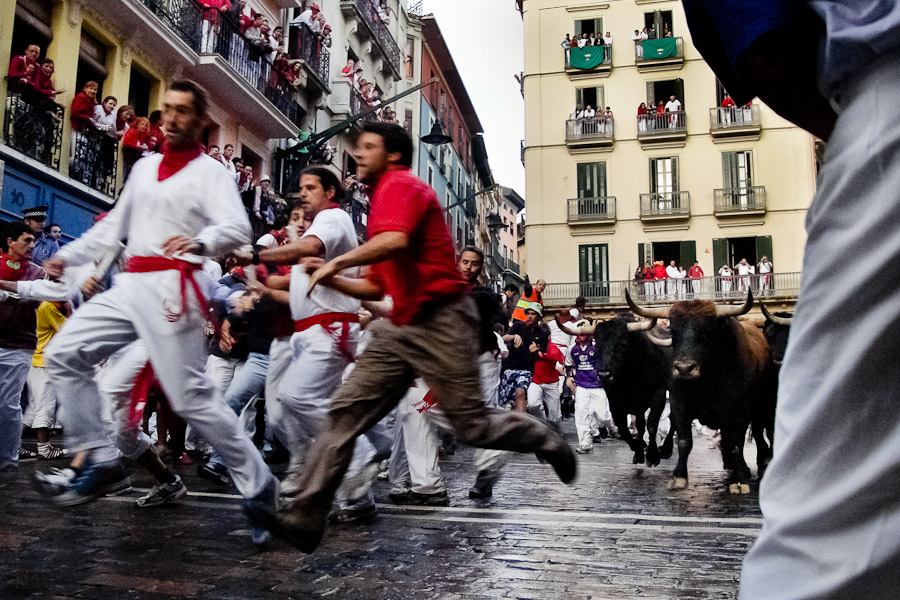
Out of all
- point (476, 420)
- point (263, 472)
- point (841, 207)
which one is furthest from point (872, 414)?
point (263, 472)

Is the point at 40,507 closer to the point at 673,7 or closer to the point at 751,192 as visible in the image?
the point at 751,192

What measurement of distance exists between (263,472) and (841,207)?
12.6 feet

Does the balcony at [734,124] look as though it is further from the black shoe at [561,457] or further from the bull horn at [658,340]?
the black shoe at [561,457]

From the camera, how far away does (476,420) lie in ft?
13.0

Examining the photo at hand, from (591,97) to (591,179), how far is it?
4427 mm

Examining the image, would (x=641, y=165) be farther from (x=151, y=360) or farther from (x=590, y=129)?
(x=151, y=360)

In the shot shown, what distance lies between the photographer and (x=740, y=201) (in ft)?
136

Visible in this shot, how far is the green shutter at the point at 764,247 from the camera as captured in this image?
41.1m

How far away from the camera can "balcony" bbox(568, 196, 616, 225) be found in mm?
42656

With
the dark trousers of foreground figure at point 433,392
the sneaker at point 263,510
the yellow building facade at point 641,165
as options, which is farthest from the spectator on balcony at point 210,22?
the yellow building facade at point 641,165

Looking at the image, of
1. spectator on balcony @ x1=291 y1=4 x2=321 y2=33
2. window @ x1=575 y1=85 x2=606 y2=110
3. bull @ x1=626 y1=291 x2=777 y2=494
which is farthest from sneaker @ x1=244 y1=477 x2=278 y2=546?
window @ x1=575 y1=85 x2=606 y2=110

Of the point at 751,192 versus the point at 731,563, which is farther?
the point at 751,192

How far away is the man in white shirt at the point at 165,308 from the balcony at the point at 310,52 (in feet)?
74.5

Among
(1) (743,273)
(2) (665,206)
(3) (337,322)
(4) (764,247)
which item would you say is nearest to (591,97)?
(2) (665,206)
